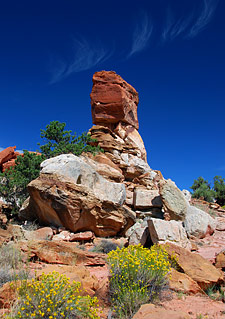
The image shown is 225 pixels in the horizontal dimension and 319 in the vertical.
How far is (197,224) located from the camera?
12383 millimetres

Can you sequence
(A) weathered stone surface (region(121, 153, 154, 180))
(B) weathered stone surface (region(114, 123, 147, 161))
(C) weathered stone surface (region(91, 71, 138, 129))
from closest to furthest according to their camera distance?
(A) weathered stone surface (region(121, 153, 154, 180)), (B) weathered stone surface (region(114, 123, 147, 161)), (C) weathered stone surface (region(91, 71, 138, 129))

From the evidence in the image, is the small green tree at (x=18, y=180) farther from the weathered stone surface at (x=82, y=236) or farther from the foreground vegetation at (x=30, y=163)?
the weathered stone surface at (x=82, y=236)

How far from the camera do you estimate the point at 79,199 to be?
35.2ft

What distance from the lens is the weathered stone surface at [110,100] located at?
27.3 m

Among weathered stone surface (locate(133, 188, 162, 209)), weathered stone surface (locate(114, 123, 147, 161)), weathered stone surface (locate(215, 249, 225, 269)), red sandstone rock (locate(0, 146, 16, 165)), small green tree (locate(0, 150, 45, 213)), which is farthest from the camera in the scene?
weathered stone surface (locate(114, 123, 147, 161))

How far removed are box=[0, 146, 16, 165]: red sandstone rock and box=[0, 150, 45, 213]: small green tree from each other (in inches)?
367

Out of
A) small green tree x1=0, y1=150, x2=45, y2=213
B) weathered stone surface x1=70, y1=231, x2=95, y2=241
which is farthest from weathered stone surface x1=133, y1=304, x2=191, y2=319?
small green tree x1=0, y1=150, x2=45, y2=213

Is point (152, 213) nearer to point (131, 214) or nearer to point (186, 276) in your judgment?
point (131, 214)

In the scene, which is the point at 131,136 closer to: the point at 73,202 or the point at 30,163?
the point at 30,163

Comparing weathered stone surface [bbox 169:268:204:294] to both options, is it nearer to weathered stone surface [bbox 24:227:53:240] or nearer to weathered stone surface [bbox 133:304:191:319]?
weathered stone surface [bbox 133:304:191:319]

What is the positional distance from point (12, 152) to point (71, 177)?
1672 cm

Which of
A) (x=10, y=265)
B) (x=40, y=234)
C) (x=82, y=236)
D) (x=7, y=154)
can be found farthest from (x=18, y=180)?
(x=7, y=154)

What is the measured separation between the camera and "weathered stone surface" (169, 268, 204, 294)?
5012mm

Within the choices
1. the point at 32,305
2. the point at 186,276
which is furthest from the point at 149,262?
the point at 32,305
